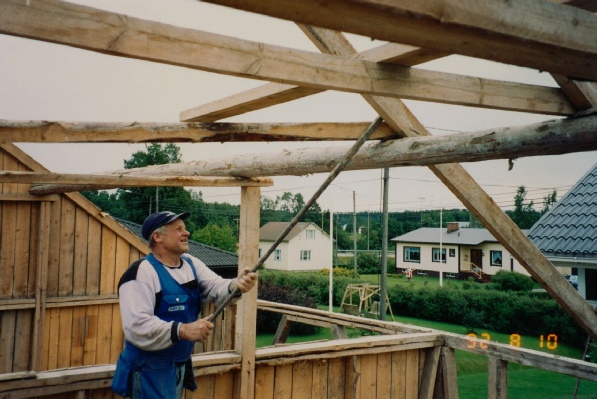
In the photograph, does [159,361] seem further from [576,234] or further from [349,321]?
[576,234]

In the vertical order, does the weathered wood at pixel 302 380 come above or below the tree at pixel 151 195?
below

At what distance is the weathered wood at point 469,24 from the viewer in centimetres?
119

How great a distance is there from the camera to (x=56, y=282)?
7816mm

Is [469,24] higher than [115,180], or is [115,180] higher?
[469,24]

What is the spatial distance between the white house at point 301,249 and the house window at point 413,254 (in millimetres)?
7852

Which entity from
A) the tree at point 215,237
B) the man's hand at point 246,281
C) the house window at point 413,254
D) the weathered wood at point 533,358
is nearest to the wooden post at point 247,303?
the man's hand at point 246,281

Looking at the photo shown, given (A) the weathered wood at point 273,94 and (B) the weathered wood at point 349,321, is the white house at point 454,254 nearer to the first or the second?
(B) the weathered wood at point 349,321

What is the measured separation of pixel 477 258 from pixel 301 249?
17127 millimetres

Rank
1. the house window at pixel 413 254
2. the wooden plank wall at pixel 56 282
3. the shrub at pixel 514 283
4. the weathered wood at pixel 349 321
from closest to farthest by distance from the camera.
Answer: the weathered wood at pixel 349 321, the wooden plank wall at pixel 56 282, the shrub at pixel 514 283, the house window at pixel 413 254

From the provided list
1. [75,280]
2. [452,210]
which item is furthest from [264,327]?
[452,210]

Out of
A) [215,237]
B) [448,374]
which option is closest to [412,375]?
[448,374]

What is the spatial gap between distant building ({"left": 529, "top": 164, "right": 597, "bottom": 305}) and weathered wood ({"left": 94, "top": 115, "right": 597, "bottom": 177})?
6.48 m

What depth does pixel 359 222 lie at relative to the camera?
300 feet

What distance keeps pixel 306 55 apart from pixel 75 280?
7129mm
